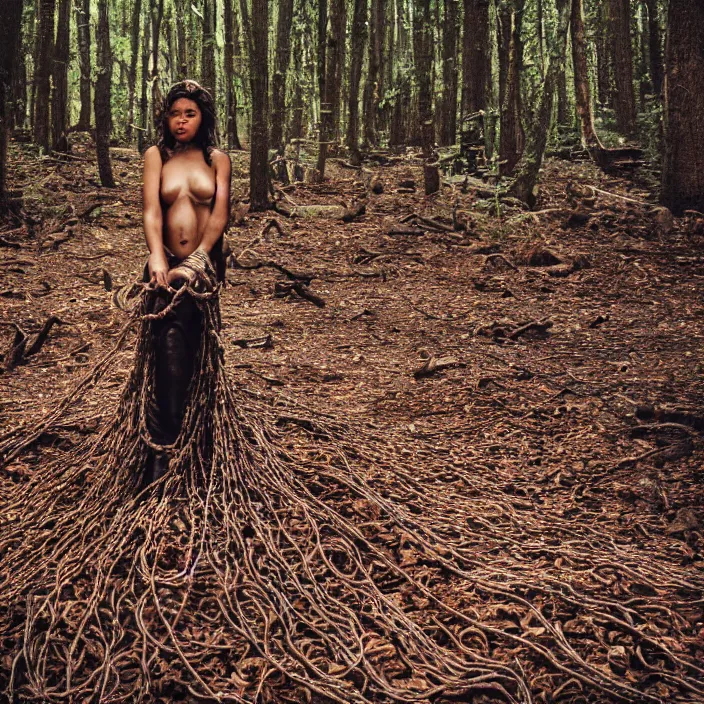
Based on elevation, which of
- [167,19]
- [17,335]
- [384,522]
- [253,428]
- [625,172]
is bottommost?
[384,522]

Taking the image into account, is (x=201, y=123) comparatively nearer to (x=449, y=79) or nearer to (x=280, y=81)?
(x=280, y=81)

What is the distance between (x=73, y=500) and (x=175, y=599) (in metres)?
1.08

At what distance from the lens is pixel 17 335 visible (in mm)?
6984

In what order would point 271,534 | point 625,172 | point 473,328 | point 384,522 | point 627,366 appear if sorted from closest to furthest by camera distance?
point 271,534, point 384,522, point 627,366, point 473,328, point 625,172

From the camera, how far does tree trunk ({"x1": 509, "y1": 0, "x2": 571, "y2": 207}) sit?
447 inches

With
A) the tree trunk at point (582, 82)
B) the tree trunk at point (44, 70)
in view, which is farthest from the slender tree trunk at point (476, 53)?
the tree trunk at point (44, 70)

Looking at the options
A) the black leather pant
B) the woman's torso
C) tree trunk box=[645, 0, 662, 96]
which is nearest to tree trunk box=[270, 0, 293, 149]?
tree trunk box=[645, 0, 662, 96]

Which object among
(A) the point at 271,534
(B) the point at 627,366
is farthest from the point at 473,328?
(A) the point at 271,534

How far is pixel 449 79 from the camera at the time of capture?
71.6ft

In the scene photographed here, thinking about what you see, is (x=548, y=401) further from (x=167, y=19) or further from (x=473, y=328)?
(x=167, y=19)

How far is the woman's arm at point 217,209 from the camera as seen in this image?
4.26 metres

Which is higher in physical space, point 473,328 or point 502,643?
point 473,328

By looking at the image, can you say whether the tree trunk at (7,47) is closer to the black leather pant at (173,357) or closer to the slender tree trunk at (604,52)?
the black leather pant at (173,357)

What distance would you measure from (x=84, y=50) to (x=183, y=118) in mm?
13584
